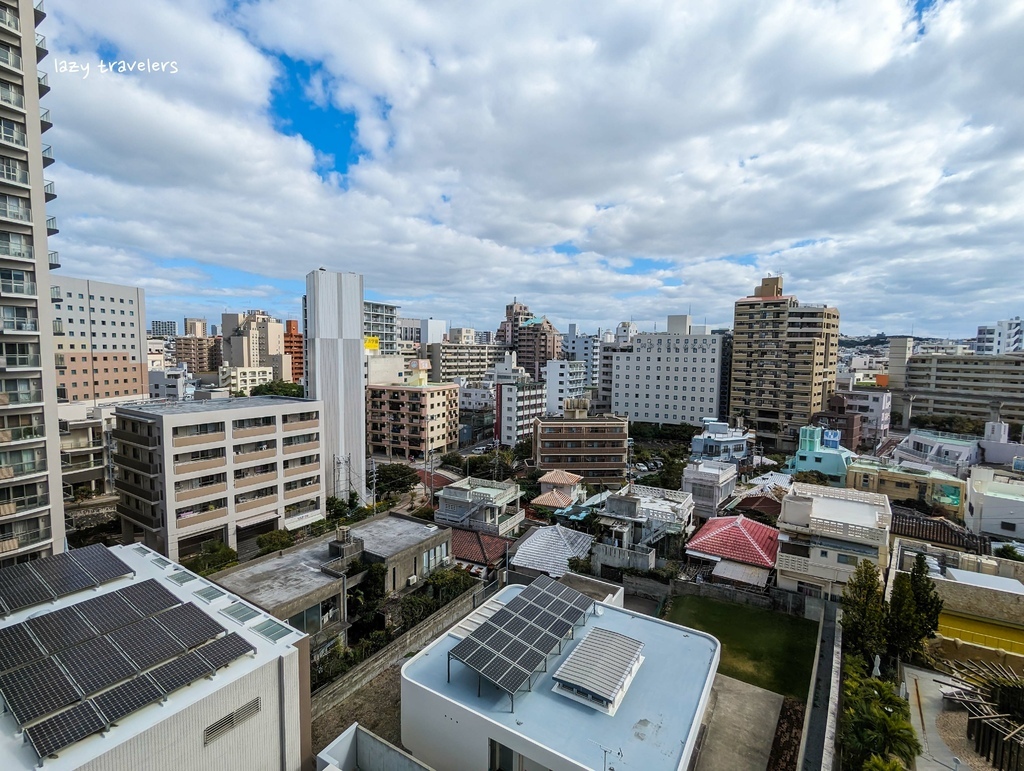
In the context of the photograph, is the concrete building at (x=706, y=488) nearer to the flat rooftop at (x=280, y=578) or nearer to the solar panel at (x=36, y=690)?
the flat rooftop at (x=280, y=578)

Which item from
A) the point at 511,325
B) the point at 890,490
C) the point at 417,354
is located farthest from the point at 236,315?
the point at 890,490

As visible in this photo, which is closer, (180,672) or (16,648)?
(180,672)

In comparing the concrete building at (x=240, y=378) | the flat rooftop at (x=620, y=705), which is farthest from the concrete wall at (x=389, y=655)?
the concrete building at (x=240, y=378)

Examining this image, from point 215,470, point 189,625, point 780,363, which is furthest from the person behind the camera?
point 780,363

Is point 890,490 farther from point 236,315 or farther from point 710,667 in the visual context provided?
point 236,315

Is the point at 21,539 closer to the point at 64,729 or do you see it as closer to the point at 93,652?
the point at 93,652

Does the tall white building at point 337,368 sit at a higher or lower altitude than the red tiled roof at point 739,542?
higher

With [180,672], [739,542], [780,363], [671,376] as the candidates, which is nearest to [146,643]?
[180,672]

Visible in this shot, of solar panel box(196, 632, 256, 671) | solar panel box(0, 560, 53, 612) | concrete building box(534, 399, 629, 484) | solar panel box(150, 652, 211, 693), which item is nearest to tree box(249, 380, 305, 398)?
concrete building box(534, 399, 629, 484)
